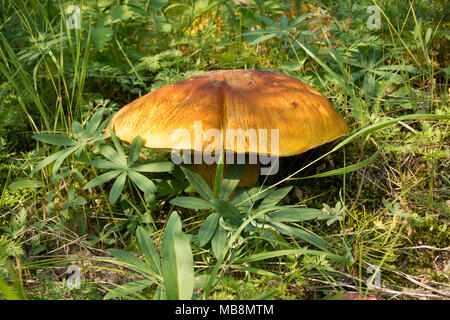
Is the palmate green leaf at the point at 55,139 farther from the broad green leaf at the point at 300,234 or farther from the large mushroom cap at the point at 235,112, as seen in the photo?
the broad green leaf at the point at 300,234

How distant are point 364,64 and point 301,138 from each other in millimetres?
1048

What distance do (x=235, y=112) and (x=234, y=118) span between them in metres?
0.04

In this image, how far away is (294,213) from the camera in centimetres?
149

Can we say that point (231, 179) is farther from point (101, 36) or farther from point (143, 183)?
point (101, 36)

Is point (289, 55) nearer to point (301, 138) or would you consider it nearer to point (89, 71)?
point (301, 138)

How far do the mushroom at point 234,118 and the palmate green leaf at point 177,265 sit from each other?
0.35m

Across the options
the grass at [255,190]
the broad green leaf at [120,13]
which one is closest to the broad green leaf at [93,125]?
the grass at [255,190]

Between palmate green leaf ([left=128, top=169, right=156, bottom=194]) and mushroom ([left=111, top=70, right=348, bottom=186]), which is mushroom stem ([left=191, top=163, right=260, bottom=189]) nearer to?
mushroom ([left=111, top=70, right=348, bottom=186])

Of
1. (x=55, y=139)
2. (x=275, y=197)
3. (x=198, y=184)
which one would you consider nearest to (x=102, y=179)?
(x=55, y=139)

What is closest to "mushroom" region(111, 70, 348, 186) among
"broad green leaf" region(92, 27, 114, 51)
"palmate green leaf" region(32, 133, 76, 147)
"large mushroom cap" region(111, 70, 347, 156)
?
"large mushroom cap" region(111, 70, 347, 156)

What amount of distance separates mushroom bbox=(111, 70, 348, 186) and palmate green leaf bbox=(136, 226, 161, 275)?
1.18ft

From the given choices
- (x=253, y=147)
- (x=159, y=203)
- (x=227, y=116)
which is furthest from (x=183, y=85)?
(x=159, y=203)

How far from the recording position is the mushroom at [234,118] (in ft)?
4.68

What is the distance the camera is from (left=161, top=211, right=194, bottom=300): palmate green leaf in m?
1.09
